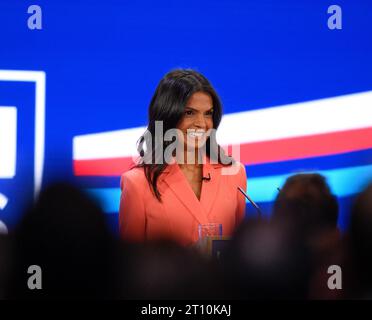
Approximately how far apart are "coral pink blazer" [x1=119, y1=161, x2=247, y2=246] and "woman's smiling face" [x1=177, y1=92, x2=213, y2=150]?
113mm

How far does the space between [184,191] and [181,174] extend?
0.22ft

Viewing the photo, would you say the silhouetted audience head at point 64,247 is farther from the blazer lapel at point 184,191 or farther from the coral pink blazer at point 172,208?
the blazer lapel at point 184,191

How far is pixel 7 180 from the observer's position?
9.07 feet

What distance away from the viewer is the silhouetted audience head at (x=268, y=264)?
2.79 m

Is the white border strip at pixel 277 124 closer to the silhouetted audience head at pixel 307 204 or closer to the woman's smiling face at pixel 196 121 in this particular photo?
the woman's smiling face at pixel 196 121

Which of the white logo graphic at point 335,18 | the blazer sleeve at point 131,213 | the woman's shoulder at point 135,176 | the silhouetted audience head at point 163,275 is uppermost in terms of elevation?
the white logo graphic at point 335,18

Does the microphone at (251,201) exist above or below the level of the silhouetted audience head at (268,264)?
above

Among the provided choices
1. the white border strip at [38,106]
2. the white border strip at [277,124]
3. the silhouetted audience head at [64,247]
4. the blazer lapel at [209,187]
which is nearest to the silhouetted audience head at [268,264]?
the blazer lapel at [209,187]

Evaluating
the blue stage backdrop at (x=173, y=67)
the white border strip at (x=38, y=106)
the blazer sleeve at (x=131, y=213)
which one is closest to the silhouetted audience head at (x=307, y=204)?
the blue stage backdrop at (x=173, y=67)

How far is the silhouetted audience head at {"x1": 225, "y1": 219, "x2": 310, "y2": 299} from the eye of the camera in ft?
9.14

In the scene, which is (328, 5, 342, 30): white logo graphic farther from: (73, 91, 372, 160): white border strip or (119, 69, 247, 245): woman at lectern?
(119, 69, 247, 245): woman at lectern

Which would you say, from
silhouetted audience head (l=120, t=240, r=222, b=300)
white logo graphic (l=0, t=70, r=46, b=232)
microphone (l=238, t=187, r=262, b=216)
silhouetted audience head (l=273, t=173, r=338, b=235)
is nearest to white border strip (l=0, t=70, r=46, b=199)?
white logo graphic (l=0, t=70, r=46, b=232)

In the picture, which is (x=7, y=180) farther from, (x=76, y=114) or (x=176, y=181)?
(x=176, y=181)

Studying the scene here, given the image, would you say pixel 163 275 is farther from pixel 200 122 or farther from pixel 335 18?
pixel 335 18
